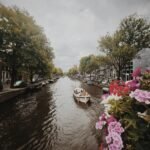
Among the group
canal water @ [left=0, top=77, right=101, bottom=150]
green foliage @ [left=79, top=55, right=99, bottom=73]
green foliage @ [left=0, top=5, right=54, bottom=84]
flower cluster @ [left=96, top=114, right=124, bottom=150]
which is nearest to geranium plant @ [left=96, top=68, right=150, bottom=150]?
flower cluster @ [left=96, top=114, right=124, bottom=150]

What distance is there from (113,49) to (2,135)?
1137 inches

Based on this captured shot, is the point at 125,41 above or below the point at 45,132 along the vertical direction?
above

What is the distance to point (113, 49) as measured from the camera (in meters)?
36.0

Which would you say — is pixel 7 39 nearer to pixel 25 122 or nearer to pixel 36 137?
pixel 25 122

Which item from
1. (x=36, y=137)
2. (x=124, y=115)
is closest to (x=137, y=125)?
(x=124, y=115)

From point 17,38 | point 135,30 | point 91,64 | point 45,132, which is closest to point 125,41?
point 135,30

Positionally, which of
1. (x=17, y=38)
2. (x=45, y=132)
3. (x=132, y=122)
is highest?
(x=17, y=38)

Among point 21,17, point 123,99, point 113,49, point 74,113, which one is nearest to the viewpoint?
point 123,99

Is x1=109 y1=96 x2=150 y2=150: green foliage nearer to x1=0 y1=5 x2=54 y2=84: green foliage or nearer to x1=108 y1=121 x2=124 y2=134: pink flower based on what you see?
x1=108 y1=121 x2=124 y2=134: pink flower

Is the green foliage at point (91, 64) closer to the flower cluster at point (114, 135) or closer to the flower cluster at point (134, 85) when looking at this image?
the flower cluster at point (134, 85)

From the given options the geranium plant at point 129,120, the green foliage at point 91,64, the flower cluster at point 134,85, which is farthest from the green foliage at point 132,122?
the green foliage at point 91,64

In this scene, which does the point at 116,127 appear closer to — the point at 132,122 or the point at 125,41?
the point at 132,122

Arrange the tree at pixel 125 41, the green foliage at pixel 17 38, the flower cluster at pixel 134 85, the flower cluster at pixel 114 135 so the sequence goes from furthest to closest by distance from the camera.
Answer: the tree at pixel 125 41
the green foliage at pixel 17 38
the flower cluster at pixel 134 85
the flower cluster at pixel 114 135

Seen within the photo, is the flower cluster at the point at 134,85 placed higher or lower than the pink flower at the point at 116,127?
higher
